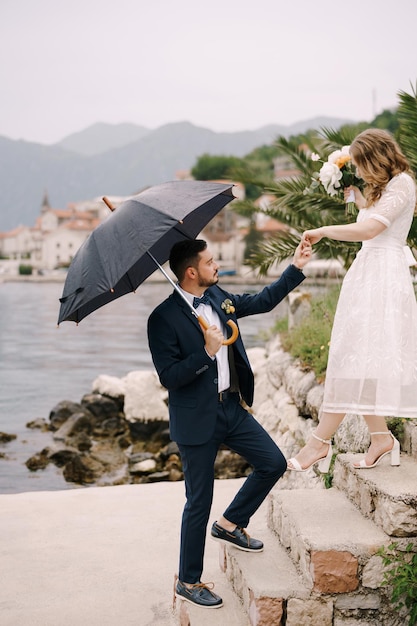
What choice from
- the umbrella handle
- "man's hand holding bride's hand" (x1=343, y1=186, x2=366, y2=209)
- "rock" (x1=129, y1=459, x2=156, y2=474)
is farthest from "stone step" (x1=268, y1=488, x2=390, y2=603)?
"rock" (x1=129, y1=459, x2=156, y2=474)

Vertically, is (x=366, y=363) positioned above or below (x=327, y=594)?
above

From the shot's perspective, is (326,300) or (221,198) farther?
(326,300)

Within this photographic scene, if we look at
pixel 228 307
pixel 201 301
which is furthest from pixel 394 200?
pixel 201 301

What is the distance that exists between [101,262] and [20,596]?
221cm

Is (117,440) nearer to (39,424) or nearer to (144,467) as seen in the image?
(144,467)

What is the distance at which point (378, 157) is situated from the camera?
385 centimetres

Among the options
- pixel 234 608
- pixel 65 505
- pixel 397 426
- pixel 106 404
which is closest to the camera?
pixel 234 608

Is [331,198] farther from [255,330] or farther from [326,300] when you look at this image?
[255,330]

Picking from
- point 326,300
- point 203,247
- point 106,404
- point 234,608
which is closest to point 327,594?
point 234,608

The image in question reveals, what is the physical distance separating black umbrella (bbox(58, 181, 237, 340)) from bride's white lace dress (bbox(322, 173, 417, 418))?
29.8 inches

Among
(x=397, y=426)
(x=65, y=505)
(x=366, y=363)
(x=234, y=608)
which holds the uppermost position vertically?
(x=366, y=363)

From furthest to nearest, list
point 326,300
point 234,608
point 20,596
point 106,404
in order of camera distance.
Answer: point 106,404
point 326,300
point 20,596
point 234,608

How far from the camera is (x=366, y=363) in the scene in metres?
3.94

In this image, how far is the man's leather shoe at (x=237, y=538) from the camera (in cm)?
402
